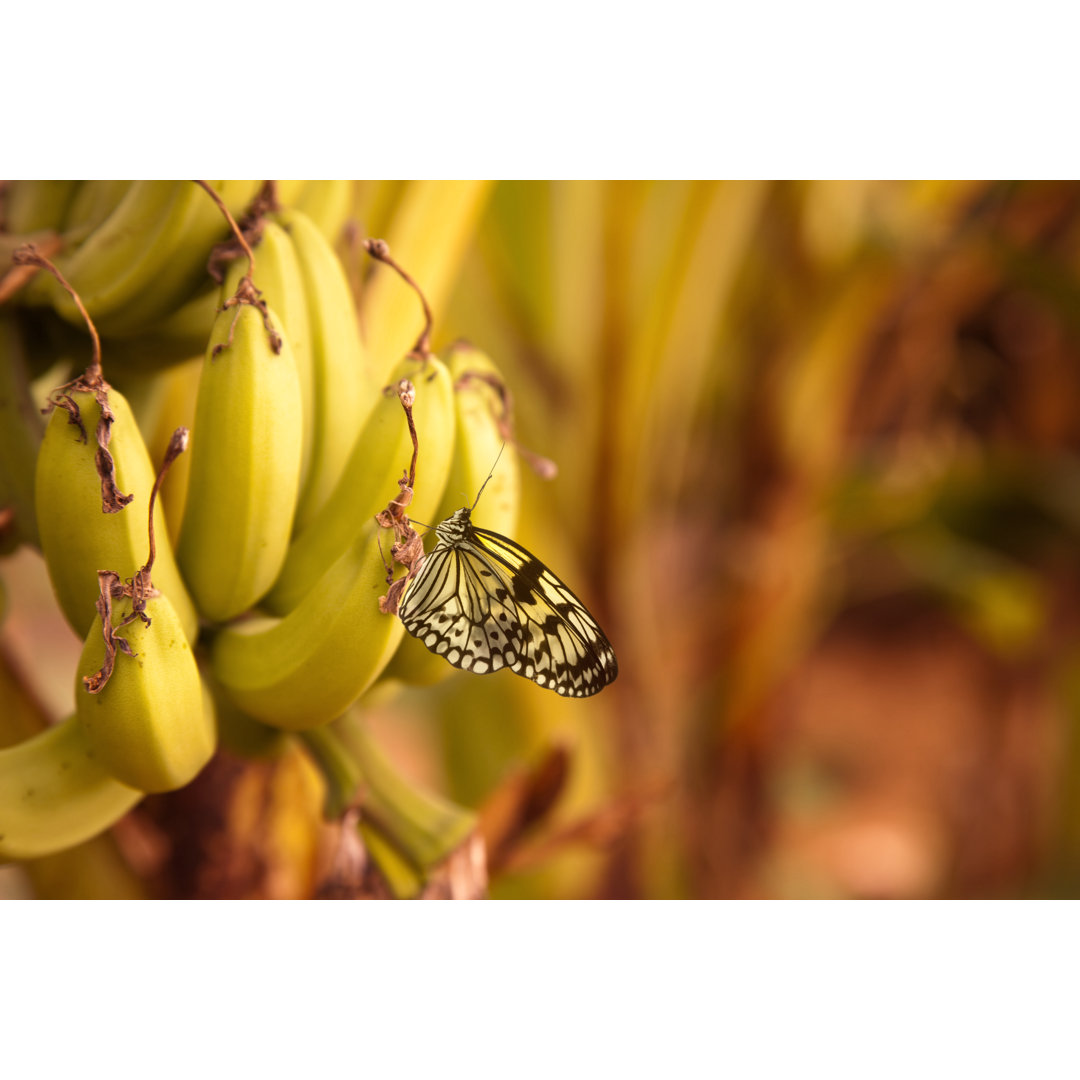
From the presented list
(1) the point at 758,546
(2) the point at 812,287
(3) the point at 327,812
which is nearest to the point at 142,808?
(3) the point at 327,812

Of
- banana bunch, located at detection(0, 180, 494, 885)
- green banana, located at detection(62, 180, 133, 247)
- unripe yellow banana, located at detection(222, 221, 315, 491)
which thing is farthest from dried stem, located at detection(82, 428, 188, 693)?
green banana, located at detection(62, 180, 133, 247)

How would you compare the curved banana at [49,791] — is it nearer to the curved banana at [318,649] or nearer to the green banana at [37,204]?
the curved banana at [318,649]

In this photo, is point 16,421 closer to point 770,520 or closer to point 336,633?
point 336,633

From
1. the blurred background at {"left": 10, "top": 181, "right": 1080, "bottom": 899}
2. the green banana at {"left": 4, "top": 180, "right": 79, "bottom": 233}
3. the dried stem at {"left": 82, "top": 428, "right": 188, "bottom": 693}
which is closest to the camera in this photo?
the dried stem at {"left": 82, "top": 428, "right": 188, "bottom": 693}

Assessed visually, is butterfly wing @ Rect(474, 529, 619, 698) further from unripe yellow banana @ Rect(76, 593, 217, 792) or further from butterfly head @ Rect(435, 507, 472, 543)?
unripe yellow banana @ Rect(76, 593, 217, 792)

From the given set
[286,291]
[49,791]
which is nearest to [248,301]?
[286,291]
